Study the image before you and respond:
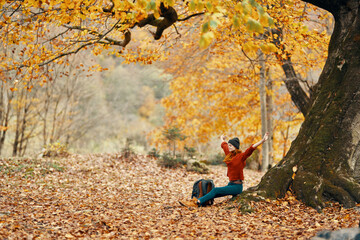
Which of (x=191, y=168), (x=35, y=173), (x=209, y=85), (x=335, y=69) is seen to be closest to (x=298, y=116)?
(x=209, y=85)

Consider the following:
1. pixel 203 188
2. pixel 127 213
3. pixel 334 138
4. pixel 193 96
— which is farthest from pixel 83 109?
pixel 334 138

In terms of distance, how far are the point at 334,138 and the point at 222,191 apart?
2.24 metres

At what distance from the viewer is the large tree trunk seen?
554 cm

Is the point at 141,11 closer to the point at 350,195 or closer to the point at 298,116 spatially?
the point at 350,195

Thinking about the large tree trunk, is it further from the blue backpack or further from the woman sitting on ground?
the blue backpack

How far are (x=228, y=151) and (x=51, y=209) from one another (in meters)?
3.66

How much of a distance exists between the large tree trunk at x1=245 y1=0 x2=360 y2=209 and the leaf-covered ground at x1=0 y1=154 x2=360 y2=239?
316 millimetres

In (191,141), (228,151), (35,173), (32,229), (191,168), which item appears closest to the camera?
(32,229)

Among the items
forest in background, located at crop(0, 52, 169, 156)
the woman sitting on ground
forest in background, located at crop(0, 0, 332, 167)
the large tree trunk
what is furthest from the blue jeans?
forest in background, located at crop(0, 0, 332, 167)

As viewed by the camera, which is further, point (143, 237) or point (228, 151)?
point (228, 151)

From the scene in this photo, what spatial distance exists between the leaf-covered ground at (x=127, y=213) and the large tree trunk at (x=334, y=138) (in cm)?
32

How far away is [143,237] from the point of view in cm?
454

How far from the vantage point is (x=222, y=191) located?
607 cm

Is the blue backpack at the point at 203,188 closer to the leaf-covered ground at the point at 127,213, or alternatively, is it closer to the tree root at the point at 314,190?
the leaf-covered ground at the point at 127,213
